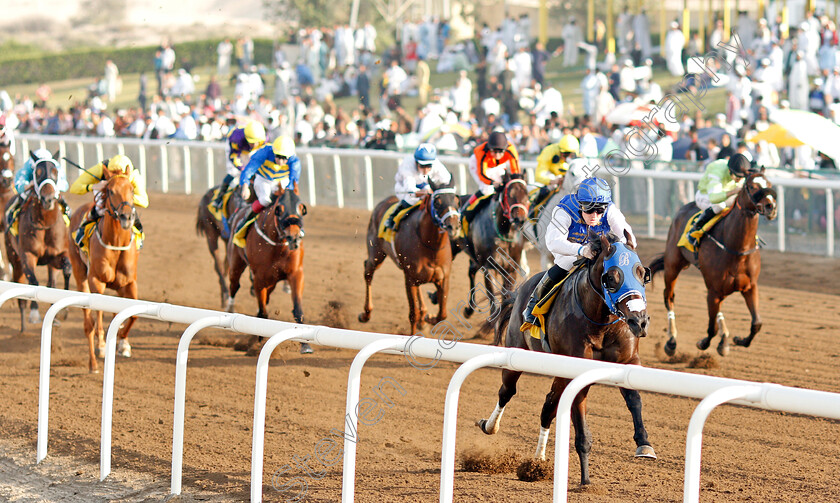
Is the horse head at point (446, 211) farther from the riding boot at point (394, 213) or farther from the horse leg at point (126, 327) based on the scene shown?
the horse leg at point (126, 327)

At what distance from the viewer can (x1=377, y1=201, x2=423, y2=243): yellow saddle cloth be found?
8.73 meters

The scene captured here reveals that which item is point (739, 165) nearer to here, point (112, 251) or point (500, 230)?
point (500, 230)

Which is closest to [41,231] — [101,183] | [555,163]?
[101,183]

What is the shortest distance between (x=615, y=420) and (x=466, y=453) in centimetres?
124

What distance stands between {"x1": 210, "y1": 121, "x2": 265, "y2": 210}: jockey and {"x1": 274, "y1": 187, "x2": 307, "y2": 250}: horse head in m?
1.61

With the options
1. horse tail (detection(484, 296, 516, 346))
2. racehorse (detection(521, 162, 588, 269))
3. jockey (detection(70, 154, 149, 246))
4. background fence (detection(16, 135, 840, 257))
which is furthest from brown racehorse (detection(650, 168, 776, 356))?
jockey (detection(70, 154, 149, 246))

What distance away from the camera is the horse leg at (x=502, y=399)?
17.4ft

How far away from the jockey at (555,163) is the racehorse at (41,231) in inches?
172

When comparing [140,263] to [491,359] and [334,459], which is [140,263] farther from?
[491,359]

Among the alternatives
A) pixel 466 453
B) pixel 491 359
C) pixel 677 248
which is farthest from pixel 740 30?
pixel 491 359

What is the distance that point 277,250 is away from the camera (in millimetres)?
8266

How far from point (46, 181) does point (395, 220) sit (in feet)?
10.1

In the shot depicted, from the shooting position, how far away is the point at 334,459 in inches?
208

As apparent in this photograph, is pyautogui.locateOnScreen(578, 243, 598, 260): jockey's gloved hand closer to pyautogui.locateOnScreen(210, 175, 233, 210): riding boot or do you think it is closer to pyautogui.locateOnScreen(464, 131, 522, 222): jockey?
pyautogui.locateOnScreen(464, 131, 522, 222): jockey
